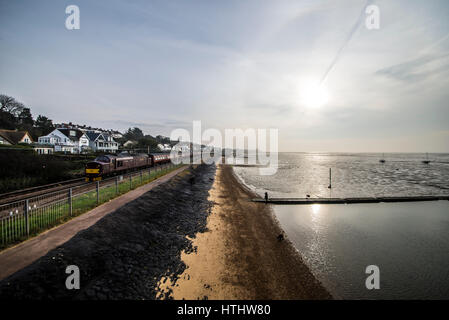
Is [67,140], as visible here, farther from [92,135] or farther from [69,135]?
[92,135]

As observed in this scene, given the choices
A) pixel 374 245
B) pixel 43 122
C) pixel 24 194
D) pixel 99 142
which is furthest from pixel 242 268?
pixel 43 122

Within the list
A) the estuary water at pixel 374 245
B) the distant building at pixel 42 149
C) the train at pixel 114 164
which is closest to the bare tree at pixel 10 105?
the distant building at pixel 42 149

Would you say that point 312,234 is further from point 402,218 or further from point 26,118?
point 26,118

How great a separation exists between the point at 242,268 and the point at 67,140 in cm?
7061

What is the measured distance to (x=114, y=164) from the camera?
23.7 m

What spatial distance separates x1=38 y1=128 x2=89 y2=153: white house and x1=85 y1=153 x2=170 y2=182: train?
106ft

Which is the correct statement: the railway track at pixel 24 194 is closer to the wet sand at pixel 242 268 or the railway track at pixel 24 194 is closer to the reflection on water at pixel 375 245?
the wet sand at pixel 242 268

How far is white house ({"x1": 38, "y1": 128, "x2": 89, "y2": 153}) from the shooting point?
169ft

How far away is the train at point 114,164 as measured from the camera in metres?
20.1

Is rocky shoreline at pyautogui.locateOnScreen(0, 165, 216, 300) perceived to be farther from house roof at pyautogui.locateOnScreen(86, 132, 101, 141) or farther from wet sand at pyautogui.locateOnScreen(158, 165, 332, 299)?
house roof at pyautogui.locateOnScreen(86, 132, 101, 141)

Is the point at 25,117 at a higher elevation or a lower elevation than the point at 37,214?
higher

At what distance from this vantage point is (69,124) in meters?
72.9

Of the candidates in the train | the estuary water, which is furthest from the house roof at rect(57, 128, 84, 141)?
the estuary water
